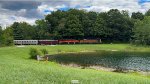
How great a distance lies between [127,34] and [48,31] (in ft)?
112

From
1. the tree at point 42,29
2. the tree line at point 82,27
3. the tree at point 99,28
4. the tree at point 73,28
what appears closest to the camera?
the tree at point 73,28

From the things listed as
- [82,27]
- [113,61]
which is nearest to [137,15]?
[82,27]

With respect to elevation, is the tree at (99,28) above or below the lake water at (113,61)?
above

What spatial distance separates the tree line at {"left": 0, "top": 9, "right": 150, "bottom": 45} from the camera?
133m

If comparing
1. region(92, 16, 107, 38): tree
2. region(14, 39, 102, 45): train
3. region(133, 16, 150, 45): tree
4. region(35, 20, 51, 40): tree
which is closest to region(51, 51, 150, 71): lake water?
region(133, 16, 150, 45): tree

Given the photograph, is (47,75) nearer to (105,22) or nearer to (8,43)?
(8,43)

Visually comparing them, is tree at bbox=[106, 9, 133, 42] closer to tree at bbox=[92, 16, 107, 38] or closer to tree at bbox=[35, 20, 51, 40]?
tree at bbox=[92, 16, 107, 38]

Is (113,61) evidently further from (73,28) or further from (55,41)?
(73,28)

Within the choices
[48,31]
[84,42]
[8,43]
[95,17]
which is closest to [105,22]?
[95,17]

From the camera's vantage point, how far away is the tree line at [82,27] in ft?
436

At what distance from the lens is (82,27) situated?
13462 cm

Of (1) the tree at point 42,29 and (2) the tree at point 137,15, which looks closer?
(1) the tree at point 42,29

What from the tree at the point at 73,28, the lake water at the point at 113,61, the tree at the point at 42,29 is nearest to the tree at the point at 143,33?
the tree at the point at 73,28

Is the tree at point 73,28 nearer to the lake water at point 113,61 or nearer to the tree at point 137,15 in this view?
the tree at point 137,15
